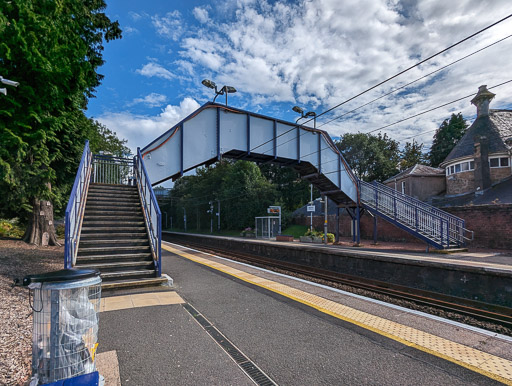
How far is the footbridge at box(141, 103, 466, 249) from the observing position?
13.4m

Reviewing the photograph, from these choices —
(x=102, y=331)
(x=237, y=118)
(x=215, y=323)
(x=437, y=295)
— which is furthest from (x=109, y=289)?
(x=237, y=118)

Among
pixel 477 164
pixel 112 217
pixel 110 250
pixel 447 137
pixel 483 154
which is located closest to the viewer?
pixel 110 250

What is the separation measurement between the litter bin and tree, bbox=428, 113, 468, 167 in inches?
2259

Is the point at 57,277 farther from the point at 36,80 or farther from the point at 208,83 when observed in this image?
the point at 208,83

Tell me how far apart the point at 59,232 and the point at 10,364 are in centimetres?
2378

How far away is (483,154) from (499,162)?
1417mm

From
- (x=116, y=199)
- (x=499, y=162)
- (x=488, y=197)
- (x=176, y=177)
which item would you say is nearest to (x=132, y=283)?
(x=116, y=199)

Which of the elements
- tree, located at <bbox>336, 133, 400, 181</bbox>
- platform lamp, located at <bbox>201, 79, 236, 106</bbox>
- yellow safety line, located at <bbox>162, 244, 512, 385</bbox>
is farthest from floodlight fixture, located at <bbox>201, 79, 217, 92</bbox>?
tree, located at <bbox>336, 133, 400, 181</bbox>

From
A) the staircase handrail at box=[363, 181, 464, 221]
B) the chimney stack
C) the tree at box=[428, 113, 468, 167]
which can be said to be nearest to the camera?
the staircase handrail at box=[363, 181, 464, 221]

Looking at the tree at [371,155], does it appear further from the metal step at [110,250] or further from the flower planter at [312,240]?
the metal step at [110,250]

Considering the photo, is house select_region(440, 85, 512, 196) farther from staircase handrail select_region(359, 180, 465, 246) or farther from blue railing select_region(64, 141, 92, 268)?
blue railing select_region(64, 141, 92, 268)

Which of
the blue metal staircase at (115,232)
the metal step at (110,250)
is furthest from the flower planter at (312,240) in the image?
the metal step at (110,250)

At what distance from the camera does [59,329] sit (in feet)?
8.70

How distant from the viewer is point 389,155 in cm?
5841
